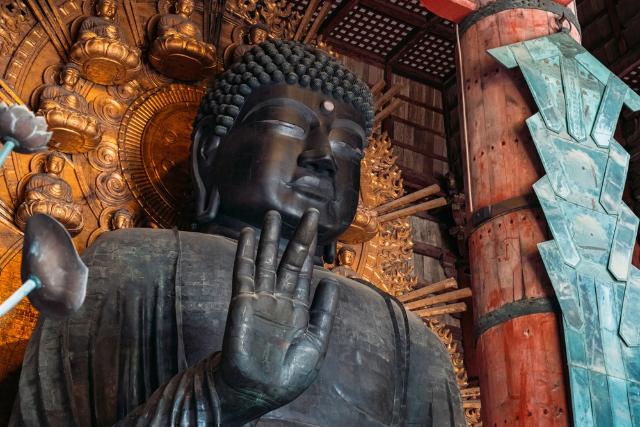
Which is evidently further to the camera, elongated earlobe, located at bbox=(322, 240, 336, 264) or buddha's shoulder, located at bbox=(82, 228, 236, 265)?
elongated earlobe, located at bbox=(322, 240, 336, 264)

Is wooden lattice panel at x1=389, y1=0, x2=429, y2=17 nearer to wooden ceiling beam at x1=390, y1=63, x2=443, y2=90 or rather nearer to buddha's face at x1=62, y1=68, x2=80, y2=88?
wooden ceiling beam at x1=390, y1=63, x2=443, y2=90

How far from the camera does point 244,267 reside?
7.12 ft

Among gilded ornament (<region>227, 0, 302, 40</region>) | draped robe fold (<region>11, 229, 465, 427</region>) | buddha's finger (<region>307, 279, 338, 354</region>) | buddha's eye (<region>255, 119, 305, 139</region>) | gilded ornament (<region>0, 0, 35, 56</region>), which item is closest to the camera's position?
buddha's finger (<region>307, 279, 338, 354</region>)

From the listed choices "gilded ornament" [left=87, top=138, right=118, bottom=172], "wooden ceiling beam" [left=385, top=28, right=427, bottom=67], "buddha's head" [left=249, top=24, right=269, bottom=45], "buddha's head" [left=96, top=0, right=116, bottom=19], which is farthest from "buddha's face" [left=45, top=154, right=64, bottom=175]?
"wooden ceiling beam" [left=385, top=28, right=427, bottom=67]

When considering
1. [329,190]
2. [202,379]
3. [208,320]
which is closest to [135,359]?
[208,320]

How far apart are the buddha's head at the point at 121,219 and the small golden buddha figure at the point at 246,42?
98 cm

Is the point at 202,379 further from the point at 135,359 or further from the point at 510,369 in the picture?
the point at 510,369

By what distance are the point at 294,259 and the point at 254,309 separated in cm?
Result: 17

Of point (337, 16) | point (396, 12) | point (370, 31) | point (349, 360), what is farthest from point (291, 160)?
point (370, 31)

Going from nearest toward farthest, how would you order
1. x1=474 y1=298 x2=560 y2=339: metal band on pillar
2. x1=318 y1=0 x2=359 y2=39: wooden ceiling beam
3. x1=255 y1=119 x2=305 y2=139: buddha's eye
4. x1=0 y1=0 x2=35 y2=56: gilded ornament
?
x1=474 y1=298 x2=560 y2=339: metal band on pillar → x1=255 y1=119 x2=305 y2=139: buddha's eye → x1=0 y1=0 x2=35 y2=56: gilded ornament → x1=318 y1=0 x2=359 y2=39: wooden ceiling beam

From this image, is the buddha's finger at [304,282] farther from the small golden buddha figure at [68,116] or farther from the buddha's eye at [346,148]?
the small golden buddha figure at [68,116]

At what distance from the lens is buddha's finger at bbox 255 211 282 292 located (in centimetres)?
218

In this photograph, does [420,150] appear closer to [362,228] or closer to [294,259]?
[362,228]

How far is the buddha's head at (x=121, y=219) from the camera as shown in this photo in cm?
369
